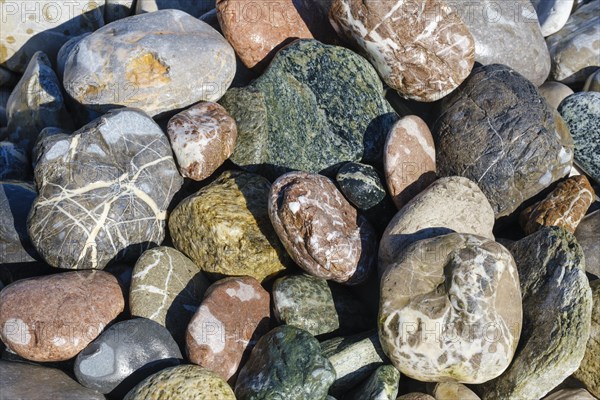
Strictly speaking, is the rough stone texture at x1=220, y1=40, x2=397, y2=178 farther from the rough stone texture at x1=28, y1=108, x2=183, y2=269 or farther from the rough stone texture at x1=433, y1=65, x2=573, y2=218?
the rough stone texture at x1=28, y1=108, x2=183, y2=269

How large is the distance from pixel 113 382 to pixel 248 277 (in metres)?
1.25

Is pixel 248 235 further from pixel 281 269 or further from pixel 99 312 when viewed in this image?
pixel 99 312

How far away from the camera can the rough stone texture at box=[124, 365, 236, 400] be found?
4352 mm

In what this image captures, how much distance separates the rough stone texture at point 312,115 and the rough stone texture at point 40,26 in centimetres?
250

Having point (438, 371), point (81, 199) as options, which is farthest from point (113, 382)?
point (438, 371)

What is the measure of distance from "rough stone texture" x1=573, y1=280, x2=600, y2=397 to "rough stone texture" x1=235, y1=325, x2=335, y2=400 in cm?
183

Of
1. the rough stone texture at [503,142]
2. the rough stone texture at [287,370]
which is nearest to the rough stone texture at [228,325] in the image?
the rough stone texture at [287,370]

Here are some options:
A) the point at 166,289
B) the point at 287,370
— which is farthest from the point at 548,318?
the point at 166,289

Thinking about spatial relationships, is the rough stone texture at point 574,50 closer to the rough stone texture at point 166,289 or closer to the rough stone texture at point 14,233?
the rough stone texture at point 166,289

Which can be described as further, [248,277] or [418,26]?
[418,26]

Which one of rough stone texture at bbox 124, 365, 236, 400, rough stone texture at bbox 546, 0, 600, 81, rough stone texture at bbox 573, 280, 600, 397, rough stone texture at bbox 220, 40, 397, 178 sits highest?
rough stone texture at bbox 220, 40, 397, 178

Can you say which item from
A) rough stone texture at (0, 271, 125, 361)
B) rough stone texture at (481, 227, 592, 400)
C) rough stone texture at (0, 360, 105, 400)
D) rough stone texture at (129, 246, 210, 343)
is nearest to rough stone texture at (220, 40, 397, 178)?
rough stone texture at (129, 246, 210, 343)

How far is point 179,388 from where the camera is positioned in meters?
4.37

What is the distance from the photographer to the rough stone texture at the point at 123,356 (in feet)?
15.2
